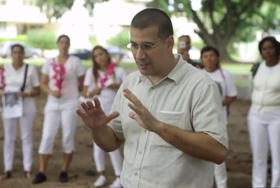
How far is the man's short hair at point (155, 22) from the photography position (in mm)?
2377

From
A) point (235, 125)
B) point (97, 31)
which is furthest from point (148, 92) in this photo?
point (97, 31)

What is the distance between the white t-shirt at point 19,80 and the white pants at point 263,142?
2997mm

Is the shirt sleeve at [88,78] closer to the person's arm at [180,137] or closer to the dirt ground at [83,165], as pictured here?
the dirt ground at [83,165]

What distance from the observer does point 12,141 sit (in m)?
7.09

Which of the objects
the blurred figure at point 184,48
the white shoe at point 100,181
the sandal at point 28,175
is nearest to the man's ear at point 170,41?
the blurred figure at point 184,48

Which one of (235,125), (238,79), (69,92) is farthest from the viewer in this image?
(238,79)

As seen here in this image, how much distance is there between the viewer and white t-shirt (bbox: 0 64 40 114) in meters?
6.81

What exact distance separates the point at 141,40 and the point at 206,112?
0.46 metres

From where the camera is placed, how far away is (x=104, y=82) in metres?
6.66

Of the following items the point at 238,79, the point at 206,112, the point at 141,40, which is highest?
the point at 141,40

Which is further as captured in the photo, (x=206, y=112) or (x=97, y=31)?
(x=97, y=31)

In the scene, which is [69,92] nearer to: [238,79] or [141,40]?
[141,40]

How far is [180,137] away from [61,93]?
183 inches

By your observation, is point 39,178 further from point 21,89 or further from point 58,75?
point 58,75
